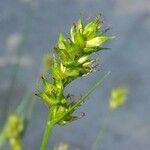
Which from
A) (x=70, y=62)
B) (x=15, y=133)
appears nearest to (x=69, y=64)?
(x=70, y=62)

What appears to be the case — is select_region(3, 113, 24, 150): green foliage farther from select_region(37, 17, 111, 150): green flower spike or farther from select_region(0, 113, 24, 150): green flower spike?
select_region(37, 17, 111, 150): green flower spike

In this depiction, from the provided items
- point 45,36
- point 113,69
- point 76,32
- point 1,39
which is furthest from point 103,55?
point 76,32

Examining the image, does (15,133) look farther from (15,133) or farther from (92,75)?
(92,75)

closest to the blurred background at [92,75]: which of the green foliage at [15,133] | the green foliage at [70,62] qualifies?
Result: the green foliage at [15,133]

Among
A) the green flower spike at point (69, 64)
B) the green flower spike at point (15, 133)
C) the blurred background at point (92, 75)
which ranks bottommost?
the green flower spike at point (69, 64)

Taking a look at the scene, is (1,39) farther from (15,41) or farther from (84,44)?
(84,44)

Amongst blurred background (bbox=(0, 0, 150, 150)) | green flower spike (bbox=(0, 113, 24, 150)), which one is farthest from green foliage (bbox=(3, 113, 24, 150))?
blurred background (bbox=(0, 0, 150, 150))

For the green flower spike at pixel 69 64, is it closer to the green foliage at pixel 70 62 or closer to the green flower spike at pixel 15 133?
the green foliage at pixel 70 62
